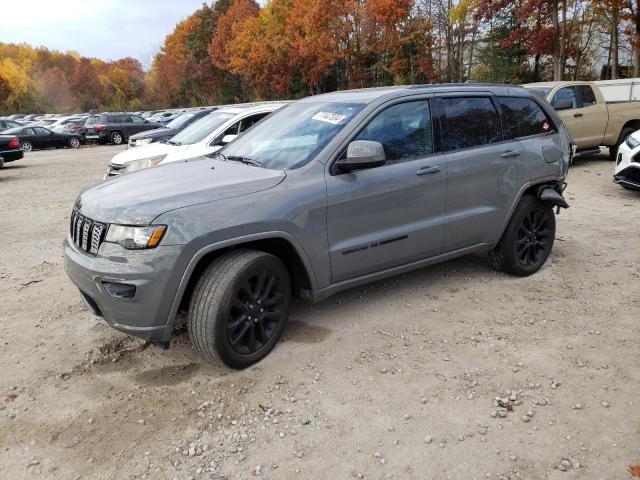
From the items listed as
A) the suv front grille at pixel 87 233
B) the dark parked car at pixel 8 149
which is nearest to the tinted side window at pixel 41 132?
the dark parked car at pixel 8 149

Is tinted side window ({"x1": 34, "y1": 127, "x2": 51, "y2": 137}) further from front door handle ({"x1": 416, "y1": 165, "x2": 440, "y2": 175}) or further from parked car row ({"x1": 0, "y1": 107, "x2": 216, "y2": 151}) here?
front door handle ({"x1": 416, "y1": 165, "x2": 440, "y2": 175})

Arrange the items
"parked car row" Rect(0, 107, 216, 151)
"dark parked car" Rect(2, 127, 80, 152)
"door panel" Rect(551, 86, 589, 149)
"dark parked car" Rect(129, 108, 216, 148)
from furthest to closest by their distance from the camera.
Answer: "parked car row" Rect(0, 107, 216, 151) < "dark parked car" Rect(2, 127, 80, 152) < "dark parked car" Rect(129, 108, 216, 148) < "door panel" Rect(551, 86, 589, 149)

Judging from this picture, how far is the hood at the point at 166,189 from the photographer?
3.21 meters

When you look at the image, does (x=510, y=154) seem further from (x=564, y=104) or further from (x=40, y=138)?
(x=40, y=138)

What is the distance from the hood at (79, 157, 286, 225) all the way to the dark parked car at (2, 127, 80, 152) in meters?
22.5

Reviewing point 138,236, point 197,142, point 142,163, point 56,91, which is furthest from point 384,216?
point 56,91

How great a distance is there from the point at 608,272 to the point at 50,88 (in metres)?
98.4

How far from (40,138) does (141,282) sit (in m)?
23.7

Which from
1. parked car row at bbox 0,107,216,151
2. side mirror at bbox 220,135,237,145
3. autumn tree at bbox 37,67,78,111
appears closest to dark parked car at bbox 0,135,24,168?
parked car row at bbox 0,107,216,151

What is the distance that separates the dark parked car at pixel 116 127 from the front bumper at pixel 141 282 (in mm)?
23286

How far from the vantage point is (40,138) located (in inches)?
918

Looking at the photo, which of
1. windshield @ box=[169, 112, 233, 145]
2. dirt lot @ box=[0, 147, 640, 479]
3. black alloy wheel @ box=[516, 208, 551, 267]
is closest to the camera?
dirt lot @ box=[0, 147, 640, 479]

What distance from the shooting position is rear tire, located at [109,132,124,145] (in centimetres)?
2514

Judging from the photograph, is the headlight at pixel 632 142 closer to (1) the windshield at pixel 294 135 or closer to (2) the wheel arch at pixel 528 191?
(2) the wheel arch at pixel 528 191
